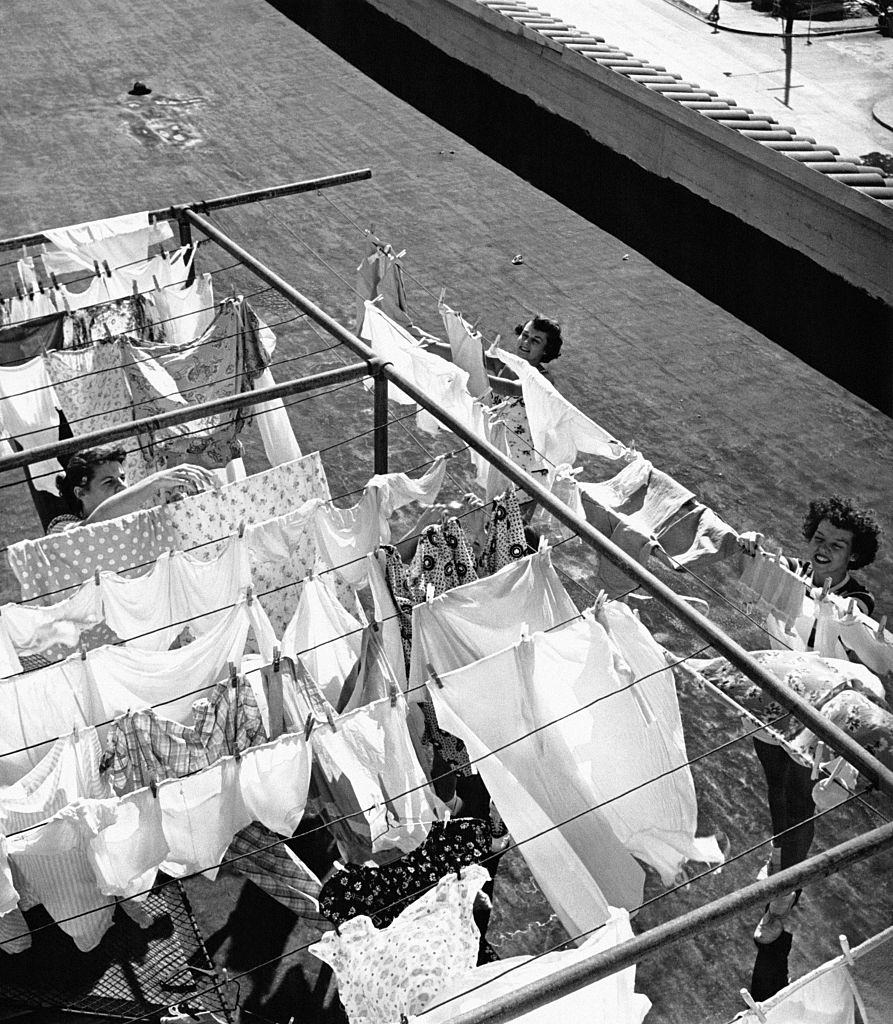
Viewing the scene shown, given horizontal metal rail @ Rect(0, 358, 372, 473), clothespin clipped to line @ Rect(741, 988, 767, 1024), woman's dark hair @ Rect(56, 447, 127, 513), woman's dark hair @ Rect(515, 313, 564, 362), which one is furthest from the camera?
woman's dark hair @ Rect(515, 313, 564, 362)

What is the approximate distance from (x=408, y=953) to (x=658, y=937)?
137cm

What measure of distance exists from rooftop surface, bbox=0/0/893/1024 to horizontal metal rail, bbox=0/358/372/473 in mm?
2272

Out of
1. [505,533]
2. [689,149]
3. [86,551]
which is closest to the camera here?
[86,551]

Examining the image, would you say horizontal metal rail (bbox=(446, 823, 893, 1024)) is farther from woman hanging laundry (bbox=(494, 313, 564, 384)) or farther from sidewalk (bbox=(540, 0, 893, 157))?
sidewalk (bbox=(540, 0, 893, 157))

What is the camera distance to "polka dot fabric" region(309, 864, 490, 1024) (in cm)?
446

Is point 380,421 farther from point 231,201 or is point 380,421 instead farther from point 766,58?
point 766,58

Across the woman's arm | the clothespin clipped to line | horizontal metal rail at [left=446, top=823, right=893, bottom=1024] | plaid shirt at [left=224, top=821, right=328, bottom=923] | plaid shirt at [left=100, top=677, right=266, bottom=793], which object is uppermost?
horizontal metal rail at [left=446, top=823, right=893, bottom=1024]

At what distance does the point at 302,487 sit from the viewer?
670 cm

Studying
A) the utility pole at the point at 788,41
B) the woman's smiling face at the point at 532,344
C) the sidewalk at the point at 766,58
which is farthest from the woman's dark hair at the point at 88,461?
the utility pole at the point at 788,41

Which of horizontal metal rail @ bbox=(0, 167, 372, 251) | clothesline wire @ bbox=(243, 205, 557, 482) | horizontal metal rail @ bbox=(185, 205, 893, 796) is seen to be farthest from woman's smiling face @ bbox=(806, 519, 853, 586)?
clothesline wire @ bbox=(243, 205, 557, 482)

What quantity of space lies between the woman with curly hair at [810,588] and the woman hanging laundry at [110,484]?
2.92 m

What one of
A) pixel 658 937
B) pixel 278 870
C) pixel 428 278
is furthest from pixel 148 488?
pixel 428 278

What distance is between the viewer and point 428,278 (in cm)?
1219

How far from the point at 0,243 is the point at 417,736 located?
4457 mm
